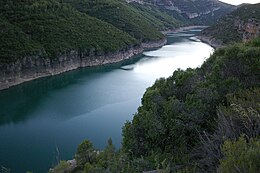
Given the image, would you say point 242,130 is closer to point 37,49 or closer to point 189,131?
point 189,131

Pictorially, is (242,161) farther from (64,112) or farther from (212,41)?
(212,41)

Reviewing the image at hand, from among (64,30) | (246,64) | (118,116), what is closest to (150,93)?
(246,64)

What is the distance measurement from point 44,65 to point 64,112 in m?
20.3

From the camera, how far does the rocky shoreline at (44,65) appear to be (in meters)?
49.5

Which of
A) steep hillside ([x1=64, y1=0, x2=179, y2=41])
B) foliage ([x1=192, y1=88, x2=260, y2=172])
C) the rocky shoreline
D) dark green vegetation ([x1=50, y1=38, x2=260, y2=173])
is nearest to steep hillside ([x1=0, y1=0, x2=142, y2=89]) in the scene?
the rocky shoreline

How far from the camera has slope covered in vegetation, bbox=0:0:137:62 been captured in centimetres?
5506

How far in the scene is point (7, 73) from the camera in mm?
49438

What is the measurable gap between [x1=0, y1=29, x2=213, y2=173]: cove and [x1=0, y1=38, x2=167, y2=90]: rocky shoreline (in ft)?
4.55

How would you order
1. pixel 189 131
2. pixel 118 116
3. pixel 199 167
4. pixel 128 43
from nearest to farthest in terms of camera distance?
pixel 199 167 < pixel 189 131 < pixel 118 116 < pixel 128 43

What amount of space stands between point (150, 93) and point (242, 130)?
927 cm

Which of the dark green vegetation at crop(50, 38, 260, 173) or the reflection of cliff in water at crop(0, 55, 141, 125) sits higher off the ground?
the dark green vegetation at crop(50, 38, 260, 173)

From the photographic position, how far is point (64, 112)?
3869 centimetres

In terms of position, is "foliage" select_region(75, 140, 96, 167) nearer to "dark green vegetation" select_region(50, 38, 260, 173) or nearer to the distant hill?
"dark green vegetation" select_region(50, 38, 260, 173)

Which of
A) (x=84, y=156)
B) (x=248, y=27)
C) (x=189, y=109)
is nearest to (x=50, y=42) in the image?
(x=248, y=27)
